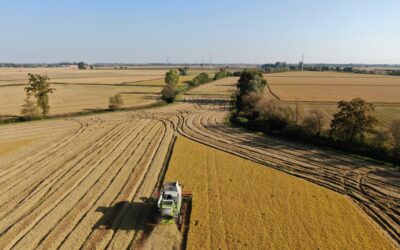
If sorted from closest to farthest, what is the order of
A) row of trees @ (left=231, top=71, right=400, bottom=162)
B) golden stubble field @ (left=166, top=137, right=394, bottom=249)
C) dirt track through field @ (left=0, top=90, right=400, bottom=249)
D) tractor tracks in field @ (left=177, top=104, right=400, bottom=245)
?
golden stubble field @ (left=166, top=137, right=394, bottom=249) < dirt track through field @ (left=0, top=90, right=400, bottom=249) < tractor tracks in field @ (left=177, top=104, right=400, bottom=245) < row of trees @ (left=231, top=71, right=400, bottom=162)

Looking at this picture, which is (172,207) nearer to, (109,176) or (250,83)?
(109,176)

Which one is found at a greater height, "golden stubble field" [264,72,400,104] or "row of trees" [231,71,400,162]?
Answer: "row of trees" [231,71,400,162]

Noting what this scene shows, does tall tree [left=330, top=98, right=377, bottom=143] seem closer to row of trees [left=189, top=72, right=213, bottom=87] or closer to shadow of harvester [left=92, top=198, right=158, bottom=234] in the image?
shadow of harvester [left=92, top=198, right=158, bottom=234]

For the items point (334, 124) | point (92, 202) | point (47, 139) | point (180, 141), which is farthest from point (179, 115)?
point (92, 202)

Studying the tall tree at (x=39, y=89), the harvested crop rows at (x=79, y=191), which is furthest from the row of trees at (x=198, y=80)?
the harvested crop rows at (x=79, y=191)

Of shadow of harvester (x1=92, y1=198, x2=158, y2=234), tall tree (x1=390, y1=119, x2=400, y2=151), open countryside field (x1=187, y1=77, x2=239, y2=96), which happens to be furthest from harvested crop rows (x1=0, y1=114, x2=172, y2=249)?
open countryside field (x1=187, y1=77, x2=239, y2=96)

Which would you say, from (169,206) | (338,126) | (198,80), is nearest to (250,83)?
(338,126)

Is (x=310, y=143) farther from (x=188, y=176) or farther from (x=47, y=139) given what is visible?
(x=47, y=139)

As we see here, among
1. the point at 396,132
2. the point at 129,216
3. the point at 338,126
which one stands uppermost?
the point at 396,132
